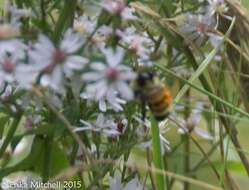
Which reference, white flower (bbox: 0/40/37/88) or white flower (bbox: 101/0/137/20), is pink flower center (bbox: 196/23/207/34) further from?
white flower (bbox: 0/40/37/88)

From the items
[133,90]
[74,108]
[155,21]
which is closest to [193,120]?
[155,21]

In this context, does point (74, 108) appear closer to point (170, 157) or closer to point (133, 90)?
point (133, 90)

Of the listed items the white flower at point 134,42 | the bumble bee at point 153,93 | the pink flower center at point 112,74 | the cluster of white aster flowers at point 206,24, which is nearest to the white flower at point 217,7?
the cluster of white aster flowers at point 206,24

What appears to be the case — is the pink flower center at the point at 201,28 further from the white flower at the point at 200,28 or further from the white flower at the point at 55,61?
the white flower at the point at 55,61

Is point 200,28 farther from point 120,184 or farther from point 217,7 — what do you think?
point 120,184

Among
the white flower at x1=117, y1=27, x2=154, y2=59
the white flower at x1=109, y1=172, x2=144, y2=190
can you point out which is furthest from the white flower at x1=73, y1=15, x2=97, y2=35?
the white flower at x1=109, y1=172, x2=144, y2=190

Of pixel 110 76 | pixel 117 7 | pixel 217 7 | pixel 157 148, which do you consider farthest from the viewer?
pixel 217 7

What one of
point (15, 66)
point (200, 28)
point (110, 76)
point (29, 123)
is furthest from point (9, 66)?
point (200, 28)
